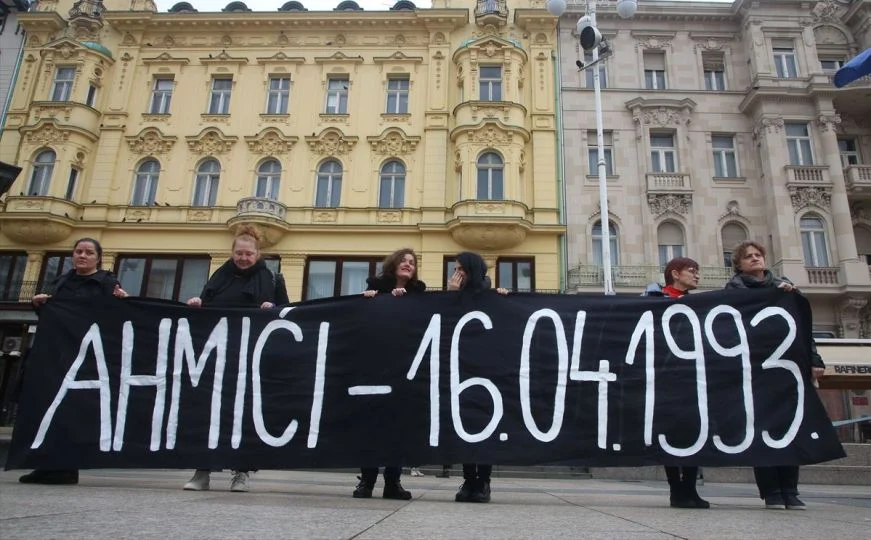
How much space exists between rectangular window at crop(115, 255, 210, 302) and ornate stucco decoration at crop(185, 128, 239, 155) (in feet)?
14.4

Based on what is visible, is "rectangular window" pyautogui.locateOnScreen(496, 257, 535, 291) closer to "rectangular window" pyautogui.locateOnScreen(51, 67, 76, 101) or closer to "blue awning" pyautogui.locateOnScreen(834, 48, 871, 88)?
"blue awning" pyautogui.locateOnScreen(834, 48, 871, 88)

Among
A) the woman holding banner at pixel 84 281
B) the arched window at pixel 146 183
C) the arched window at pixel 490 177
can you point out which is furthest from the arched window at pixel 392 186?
the woman holding banner at pixel 84 281

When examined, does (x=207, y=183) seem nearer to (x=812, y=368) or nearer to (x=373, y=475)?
(x=373, y=475)

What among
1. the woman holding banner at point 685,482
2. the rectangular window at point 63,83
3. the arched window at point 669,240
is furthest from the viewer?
the rectangular window at point 63,83

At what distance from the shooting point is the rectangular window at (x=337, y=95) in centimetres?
2317

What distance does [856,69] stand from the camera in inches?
371

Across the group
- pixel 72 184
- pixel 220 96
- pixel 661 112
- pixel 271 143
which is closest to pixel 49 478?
pixel 271 143

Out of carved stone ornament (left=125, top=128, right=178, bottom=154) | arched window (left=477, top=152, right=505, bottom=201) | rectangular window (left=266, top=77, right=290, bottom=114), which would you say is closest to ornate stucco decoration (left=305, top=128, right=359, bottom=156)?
rectangular window (left=266, top=77, right=290, bottom=114)

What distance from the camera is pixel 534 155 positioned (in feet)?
72.0

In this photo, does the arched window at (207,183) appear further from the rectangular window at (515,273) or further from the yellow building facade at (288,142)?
the rectangular window at (515,273)

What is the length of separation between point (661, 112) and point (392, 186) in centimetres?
1085

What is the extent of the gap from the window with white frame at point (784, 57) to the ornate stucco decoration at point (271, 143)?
19.2m

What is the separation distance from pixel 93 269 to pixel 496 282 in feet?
53.1

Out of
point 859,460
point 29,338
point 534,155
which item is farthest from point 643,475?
point 29,338
